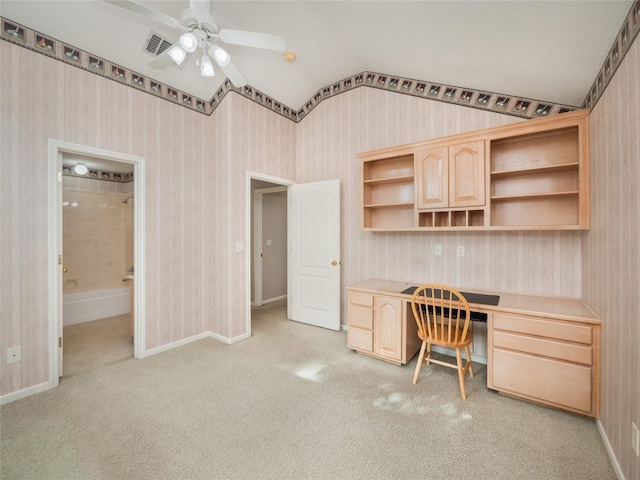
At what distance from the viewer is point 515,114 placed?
2684 mm

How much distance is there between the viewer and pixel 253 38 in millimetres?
2018

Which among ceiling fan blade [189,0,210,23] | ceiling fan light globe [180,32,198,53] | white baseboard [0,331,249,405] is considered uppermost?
A: ceiling fan blade [189,0,210,23]

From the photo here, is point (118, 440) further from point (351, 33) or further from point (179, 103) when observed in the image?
point (351, 33)

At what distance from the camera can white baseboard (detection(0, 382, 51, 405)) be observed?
2.20m

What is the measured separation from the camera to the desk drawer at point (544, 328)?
197cm

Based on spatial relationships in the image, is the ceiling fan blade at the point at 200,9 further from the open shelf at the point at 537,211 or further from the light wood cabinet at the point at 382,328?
the open shelf at the point at 537,211

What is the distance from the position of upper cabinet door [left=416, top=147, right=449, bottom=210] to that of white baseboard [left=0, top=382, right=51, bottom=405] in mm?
3766

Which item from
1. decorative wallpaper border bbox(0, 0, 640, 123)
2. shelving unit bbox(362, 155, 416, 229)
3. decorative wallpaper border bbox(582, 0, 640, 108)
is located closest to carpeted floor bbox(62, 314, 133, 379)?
decorative wallpaper border bbox(0, 0, 640, 123)

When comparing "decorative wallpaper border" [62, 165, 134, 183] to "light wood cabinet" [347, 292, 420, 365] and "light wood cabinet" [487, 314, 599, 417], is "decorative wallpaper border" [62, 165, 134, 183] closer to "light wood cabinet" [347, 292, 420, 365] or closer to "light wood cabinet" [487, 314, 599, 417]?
"light wood cabinet" [347, 292, 420, 365]

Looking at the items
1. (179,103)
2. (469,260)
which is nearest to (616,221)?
(469,260)

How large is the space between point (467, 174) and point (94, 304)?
5517 mm

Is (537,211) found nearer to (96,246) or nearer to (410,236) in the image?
(410,236)

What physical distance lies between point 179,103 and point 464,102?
10.5ft

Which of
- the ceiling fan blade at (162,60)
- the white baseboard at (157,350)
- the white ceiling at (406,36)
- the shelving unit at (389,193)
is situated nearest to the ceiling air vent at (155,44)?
the white ceiling at (406,36)
